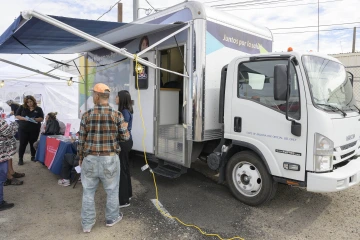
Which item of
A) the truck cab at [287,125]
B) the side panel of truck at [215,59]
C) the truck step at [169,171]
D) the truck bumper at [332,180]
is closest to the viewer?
the truck bumper at [332,180]

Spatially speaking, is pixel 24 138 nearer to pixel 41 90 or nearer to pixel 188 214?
pixel 188 214

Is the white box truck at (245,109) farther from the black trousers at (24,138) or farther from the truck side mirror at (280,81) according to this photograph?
the black trousers at (24,138)

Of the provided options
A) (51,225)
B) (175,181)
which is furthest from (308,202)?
(51,225)

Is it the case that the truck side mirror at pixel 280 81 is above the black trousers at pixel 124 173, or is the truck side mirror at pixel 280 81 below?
above

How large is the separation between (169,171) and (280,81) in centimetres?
251

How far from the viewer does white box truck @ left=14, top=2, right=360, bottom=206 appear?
351 centimetres

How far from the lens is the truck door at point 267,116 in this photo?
359cm

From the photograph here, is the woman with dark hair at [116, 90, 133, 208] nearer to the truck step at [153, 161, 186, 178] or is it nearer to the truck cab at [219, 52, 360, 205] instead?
the truck step at [153, 161, 186, 178]

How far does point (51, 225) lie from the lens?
3609 millimetres

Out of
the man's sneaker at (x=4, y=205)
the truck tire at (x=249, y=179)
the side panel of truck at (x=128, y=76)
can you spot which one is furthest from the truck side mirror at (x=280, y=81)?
the man's sneaker at (x=4, y=205)

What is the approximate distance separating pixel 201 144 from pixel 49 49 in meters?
4.11

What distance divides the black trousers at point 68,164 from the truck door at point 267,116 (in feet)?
9.54

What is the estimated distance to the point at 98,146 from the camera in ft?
10.7

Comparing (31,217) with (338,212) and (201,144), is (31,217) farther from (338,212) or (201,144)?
(338,212)
